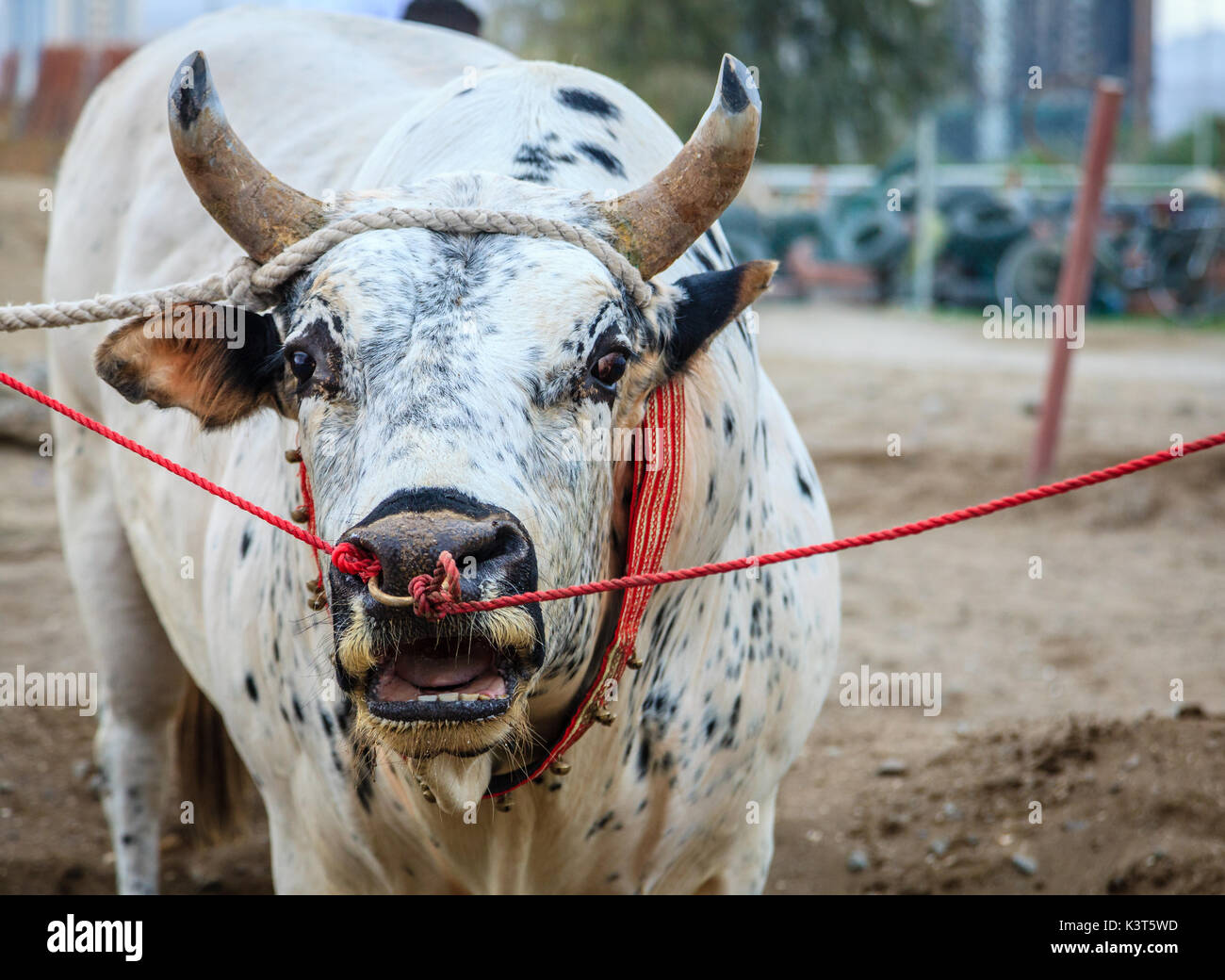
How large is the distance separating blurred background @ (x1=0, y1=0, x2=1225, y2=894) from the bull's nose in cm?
143

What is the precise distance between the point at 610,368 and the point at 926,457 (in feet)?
18.2

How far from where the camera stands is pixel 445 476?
1570mm

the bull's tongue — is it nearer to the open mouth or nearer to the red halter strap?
the open mouth

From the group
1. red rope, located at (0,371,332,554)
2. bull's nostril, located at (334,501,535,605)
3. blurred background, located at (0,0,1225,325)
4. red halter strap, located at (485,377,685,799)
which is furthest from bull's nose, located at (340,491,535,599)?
blurred background, located at (0,0,1225,325)

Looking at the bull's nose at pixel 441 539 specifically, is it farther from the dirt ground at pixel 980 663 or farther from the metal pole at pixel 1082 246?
the metal pole at pixel 1082 246

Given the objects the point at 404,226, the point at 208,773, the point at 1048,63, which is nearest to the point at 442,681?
the point at 404,226

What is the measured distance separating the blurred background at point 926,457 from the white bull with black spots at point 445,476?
18.1 inches

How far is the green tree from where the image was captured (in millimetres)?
13883

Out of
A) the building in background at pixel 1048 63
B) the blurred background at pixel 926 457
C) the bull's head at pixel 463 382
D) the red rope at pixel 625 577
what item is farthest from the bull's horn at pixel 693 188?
the building in background at pixel 1048 63

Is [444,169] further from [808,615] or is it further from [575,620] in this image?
[808,615]

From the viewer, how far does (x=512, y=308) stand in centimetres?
174

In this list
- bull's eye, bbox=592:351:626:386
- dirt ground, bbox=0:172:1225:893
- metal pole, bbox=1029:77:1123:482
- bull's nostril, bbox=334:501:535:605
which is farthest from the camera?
metal pole, bbox=1029:77:1123:482

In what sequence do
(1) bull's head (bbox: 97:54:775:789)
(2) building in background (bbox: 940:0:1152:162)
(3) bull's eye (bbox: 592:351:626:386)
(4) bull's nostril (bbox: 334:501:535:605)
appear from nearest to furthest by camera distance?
(4) bull's nostril (bbox: 334:501:535:605) < (1) bull's head (bbox: 97:54:775:789) < (3) bull's eye (bbox: 592:351:626:386) < (2) building in background (bbox: 940:0:1152:162)
